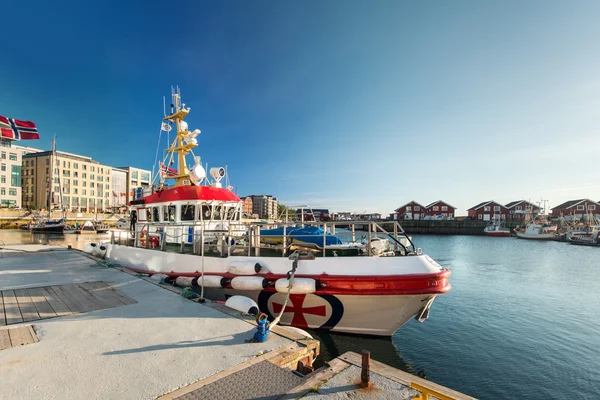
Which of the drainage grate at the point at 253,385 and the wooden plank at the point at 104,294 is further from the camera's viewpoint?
the wooden plank at the point at 104,294

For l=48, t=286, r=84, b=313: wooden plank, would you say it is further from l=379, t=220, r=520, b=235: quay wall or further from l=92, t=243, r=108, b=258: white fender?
l=379, t=220, r=520, b=235: quay wall

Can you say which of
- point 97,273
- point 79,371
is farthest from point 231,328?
point 97,273

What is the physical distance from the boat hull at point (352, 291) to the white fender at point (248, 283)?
0.07 meters

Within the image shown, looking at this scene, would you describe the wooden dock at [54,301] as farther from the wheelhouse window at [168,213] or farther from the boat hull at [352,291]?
the wheelhouse window at [168,213]

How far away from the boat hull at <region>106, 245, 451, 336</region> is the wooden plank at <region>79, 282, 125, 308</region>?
2.29m

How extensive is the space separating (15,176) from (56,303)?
87.1 metres

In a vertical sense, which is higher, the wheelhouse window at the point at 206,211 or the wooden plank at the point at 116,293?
the wheelhouse window at the point at 206,211

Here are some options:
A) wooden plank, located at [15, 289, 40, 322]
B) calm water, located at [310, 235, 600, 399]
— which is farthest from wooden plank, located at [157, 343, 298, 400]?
wooden plank, located at [15, 289, 40, 322]

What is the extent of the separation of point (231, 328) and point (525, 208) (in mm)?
106909

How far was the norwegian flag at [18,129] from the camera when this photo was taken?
77.9 ft

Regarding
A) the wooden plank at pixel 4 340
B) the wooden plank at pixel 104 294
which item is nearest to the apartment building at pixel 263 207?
the wooden plank at pixel 104 294

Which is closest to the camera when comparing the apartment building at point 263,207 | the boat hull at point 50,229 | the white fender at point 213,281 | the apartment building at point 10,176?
the white fender at point 213,281

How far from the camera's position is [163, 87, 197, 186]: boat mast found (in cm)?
1252

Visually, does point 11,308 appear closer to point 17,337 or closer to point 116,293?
point 116,293
